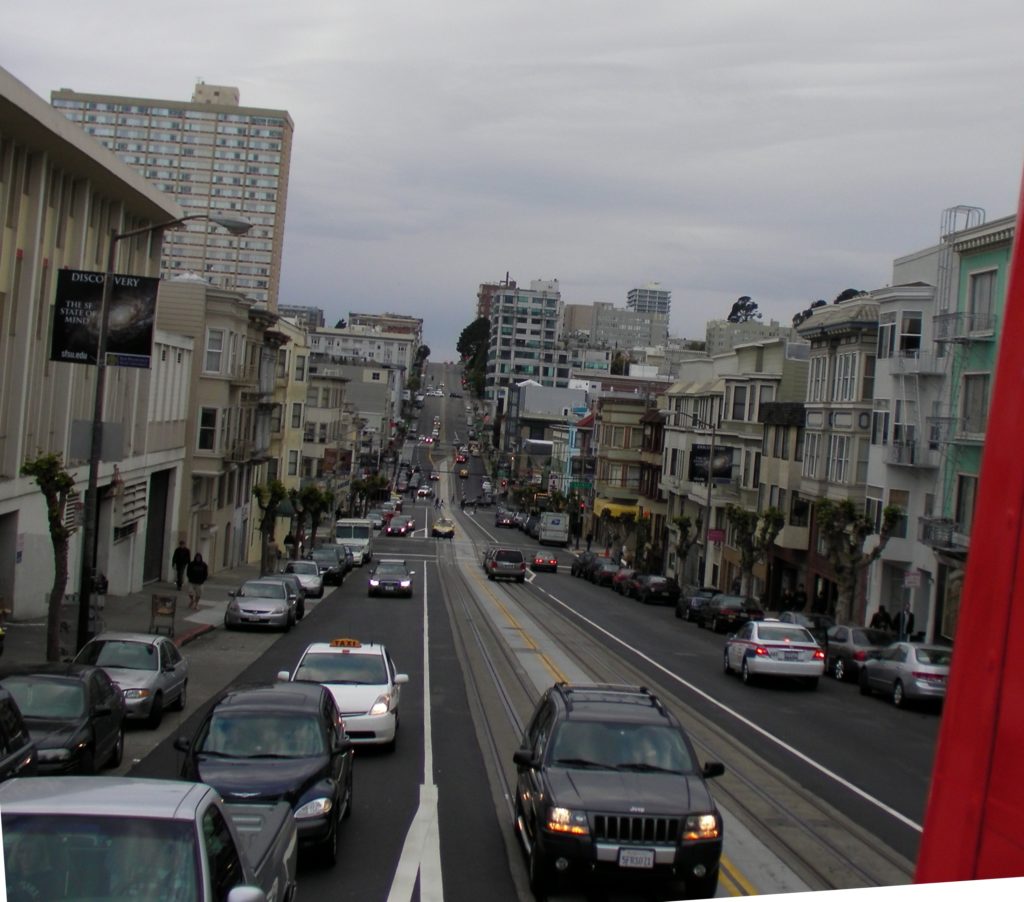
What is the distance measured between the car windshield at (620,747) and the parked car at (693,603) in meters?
35.0

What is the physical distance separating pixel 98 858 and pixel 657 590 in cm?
5184

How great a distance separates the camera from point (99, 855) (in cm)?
591

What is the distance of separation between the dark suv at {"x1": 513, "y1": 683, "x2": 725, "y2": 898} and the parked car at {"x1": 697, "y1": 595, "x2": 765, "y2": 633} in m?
31.9

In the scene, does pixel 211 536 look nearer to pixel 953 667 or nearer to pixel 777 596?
pixel 777 596


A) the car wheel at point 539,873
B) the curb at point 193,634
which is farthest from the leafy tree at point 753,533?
the car wheel at point 539,873

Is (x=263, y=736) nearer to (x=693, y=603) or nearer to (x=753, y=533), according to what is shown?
(x=693, y=603)

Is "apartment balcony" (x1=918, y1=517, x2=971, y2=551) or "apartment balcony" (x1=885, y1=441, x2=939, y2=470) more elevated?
"apartment balcony" (x1=885, y1=441, x2=939, y2=470)

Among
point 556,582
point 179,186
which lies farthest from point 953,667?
point 179,186

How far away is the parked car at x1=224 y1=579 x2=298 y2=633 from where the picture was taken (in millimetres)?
34594

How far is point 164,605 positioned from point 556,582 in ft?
123

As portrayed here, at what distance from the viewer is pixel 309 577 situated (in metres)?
47.1

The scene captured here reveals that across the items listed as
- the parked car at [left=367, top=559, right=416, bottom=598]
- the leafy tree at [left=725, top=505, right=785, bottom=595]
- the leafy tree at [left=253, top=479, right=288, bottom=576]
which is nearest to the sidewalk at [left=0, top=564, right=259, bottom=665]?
the leafy tree at [left=253, top=479, right=288, bottom=576]

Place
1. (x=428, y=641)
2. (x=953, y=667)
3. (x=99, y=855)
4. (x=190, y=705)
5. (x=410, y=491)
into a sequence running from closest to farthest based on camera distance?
(x=953, y=667) → (x=99, y=855) → (x=190, y=705) → (x=428, y=641) → (x=410, y=491)

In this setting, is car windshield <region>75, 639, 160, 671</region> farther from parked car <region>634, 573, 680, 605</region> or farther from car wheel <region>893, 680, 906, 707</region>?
parked car <region>634, 573, 680, 605</region>
